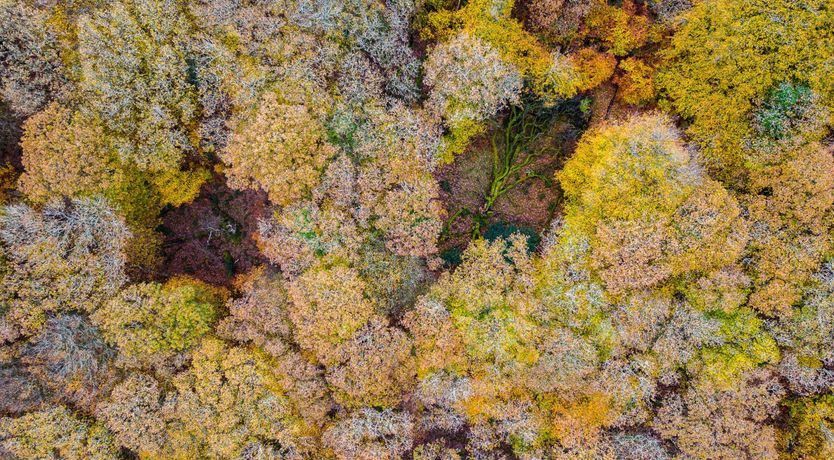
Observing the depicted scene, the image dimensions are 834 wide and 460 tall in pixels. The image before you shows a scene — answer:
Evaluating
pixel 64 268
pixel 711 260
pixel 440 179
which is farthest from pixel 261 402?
pixel 711 260

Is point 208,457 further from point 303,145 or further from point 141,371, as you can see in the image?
point 303,145

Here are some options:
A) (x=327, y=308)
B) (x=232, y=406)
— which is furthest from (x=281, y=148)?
(x=232, y=406)

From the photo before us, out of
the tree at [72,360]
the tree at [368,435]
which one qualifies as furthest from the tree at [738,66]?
the tree at [72,360]

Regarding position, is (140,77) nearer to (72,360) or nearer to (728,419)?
(72,360)

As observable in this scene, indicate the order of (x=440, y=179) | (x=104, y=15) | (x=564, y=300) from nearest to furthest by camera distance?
(x=104, y=15), (x=564, y=300), (x=440, y=179)

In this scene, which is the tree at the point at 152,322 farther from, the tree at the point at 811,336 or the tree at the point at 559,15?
Result: the tree at the point at 811,336

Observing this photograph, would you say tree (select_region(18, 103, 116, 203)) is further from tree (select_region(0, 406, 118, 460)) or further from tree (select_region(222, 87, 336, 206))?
tree (select_region(0, 406, 118, 460))
